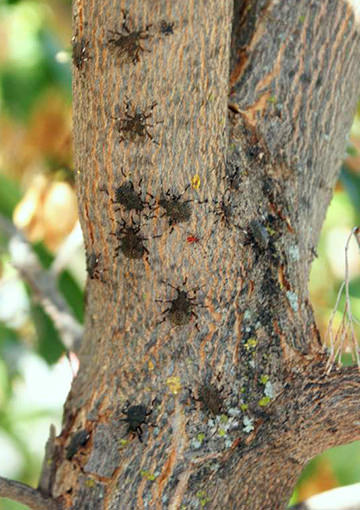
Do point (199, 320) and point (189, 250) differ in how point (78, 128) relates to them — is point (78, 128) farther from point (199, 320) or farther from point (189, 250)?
point (199, 320)

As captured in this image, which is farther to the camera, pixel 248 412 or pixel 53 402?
pixel 53 402

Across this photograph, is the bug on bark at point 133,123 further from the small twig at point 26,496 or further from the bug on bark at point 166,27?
the small twig at point 26,496

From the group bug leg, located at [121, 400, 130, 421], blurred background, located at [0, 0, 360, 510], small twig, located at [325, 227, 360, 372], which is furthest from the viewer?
blurred background, located at [0, 0, 360, 510]

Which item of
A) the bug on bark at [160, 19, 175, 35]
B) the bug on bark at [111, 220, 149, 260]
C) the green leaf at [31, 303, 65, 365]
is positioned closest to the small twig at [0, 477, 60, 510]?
the bug on bark at [111, 220, 149, 260]

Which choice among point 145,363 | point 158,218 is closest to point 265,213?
point 158,218

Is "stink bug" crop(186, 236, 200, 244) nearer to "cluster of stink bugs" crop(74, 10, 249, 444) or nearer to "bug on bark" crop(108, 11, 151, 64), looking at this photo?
"cluster of stink bugs" crop(74, 10, 249, 444)

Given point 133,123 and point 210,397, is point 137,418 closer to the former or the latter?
point 210,397

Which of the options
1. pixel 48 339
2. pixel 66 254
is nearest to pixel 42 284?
pixel 66 254
